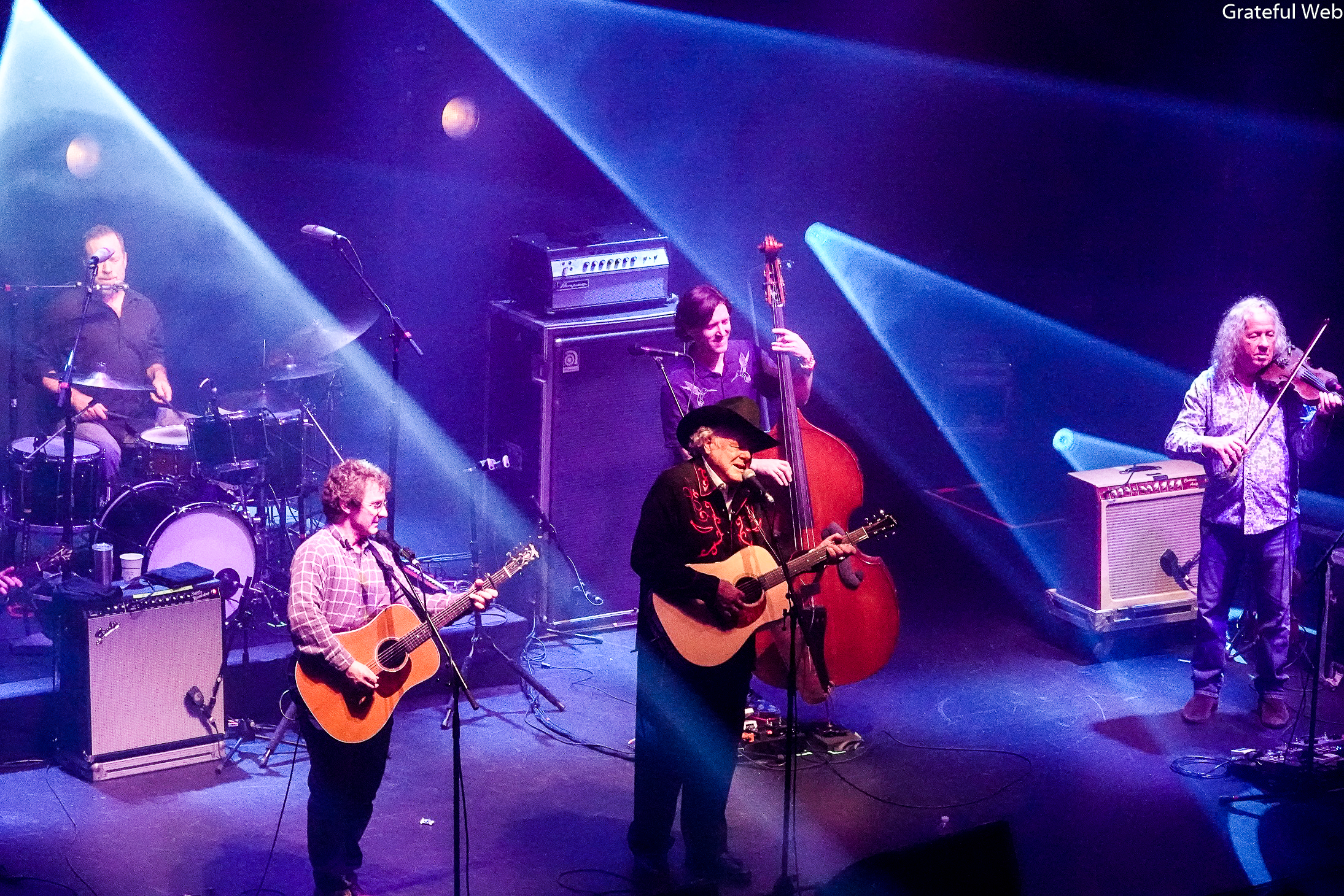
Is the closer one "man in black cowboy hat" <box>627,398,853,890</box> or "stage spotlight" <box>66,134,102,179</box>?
"man in black cowboy hat" <box>627,398,853,890</box>

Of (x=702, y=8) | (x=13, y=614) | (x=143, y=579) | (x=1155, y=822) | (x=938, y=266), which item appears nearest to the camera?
(x=1155, y=822)

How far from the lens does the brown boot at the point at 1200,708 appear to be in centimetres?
793

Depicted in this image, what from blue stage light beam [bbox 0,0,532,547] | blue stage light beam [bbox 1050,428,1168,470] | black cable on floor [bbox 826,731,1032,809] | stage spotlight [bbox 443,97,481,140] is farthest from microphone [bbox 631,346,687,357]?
blue stage light beam [bbox 1050,428,1168,470]

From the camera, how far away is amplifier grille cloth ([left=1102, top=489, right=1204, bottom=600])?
881 centimetres

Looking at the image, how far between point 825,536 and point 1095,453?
4531 mm

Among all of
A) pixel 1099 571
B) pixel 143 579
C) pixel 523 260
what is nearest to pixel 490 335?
pixel 523 260

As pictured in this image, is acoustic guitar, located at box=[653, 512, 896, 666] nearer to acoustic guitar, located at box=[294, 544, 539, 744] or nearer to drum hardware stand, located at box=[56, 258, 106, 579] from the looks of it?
acoustic guitar, located at box=[294, 544, 539, 744]

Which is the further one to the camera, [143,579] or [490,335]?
[490,335]

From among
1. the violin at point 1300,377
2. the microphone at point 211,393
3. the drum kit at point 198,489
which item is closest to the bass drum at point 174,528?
the drum kit at point 198,489

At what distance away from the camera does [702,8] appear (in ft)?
33.2

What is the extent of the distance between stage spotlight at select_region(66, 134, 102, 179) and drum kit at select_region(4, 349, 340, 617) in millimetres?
1968

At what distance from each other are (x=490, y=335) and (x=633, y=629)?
197cm

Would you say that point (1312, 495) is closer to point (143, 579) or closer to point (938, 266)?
point (938, 266)

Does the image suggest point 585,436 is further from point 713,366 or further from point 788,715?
point 788,715
